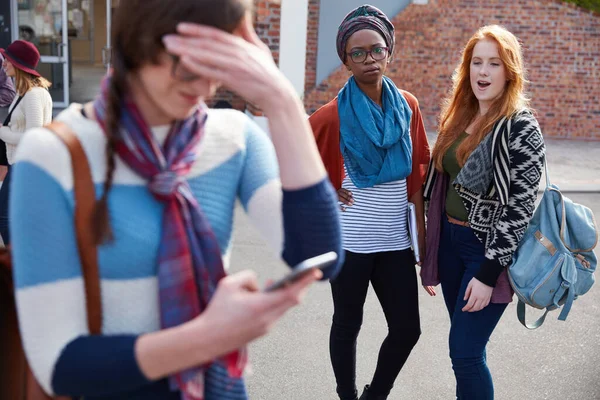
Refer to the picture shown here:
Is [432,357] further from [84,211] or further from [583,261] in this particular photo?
[84,211]

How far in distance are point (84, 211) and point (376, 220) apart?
2314mm

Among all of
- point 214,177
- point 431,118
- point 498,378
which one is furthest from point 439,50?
point 214,177

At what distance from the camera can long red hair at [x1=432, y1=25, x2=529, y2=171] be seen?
3.26 metres

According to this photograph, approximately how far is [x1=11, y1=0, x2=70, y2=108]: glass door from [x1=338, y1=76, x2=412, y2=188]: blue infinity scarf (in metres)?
11.3

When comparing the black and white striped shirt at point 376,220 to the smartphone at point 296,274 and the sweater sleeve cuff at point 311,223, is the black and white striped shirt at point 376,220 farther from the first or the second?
the smartphone at point 296,274

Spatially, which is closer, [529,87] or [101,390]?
[101,390]

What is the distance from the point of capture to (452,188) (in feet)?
10.9

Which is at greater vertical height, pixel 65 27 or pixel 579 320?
pixel 65 27

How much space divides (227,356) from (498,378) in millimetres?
3234

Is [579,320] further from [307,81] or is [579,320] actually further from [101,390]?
[307,81]

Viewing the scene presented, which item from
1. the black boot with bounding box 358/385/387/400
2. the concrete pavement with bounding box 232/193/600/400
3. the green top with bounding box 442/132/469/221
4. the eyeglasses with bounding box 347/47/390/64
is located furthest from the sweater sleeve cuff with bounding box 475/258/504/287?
the concrete pavement with bounding box 232/193/600/400

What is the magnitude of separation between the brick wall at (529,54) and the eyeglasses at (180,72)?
41.9ft

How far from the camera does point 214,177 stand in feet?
5.09

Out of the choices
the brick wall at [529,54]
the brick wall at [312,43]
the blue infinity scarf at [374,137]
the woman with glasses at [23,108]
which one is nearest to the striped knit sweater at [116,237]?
the blue infinity scarf at [374,137]
